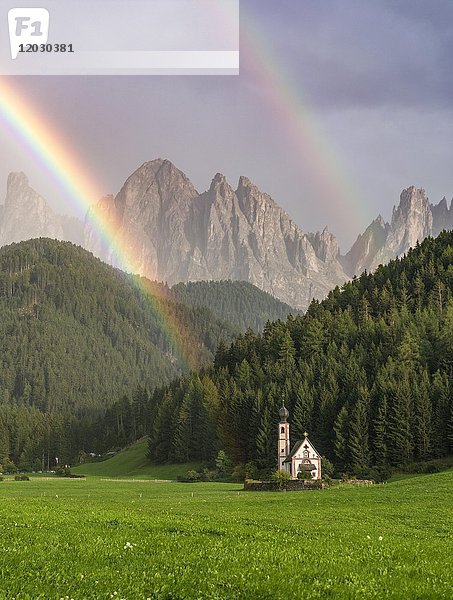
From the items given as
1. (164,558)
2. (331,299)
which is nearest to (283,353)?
(331,299)

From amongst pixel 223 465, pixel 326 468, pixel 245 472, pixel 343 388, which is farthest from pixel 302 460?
pixel 343 388

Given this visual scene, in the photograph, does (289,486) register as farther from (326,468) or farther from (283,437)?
(283,437)

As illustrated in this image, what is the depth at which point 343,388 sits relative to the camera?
4225 inches

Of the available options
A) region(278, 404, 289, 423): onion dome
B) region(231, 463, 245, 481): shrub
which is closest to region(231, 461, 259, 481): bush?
region(231, 463, 245, 481): shrub

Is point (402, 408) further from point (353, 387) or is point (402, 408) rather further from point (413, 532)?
point (413, 532)

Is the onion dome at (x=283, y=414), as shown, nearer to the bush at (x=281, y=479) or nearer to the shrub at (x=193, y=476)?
the shrub at (x=193, y=476)

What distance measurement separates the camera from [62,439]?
186m

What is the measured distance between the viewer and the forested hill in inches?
3637

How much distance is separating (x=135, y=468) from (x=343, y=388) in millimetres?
54032

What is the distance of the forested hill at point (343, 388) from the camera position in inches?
3637

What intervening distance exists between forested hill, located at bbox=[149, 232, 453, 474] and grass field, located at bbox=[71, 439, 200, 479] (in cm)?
401

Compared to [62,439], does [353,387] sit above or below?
above

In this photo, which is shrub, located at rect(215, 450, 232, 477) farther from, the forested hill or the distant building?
the distant building

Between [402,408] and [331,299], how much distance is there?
7452cm
